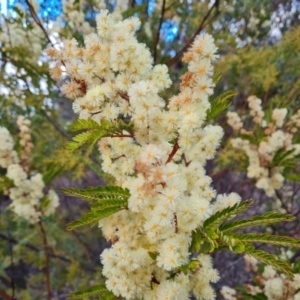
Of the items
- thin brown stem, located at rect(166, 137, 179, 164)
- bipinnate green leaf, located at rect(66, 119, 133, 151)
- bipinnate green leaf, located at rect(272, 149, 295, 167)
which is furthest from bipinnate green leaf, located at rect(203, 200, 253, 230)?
bipinnate green leaf, located at rect(272, 149, 295, 167)

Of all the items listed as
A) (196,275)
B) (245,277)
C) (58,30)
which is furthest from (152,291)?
(245,277)

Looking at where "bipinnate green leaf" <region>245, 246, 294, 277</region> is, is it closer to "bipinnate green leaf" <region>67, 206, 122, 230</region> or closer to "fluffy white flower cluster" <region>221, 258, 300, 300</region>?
"bipinnate green leaf" <region>67, 206, 122, 230</region>

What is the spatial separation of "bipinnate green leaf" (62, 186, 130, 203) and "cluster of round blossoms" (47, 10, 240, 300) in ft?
0.10

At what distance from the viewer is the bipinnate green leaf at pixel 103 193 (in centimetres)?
93

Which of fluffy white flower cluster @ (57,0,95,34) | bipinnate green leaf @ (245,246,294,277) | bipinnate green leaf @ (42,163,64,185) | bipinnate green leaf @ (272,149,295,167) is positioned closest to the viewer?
bipinnate green leaf @ (245,246,294,277)

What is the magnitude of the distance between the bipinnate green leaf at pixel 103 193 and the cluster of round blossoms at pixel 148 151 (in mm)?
30

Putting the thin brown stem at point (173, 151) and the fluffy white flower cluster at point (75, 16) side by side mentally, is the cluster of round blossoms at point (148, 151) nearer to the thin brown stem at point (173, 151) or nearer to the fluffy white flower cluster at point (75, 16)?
the thin brown stem at point (173, 151)

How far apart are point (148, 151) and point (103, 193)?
0.19 metres

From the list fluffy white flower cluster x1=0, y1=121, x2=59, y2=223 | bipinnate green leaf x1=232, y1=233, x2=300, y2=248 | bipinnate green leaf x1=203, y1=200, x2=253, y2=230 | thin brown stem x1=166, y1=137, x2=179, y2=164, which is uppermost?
fluffy white flower cluster x1=0, y1=121, x2=59, y2=223

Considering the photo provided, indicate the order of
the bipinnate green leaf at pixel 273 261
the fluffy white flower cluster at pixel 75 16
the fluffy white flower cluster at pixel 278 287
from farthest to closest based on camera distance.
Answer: the fluffy white flower cluster at pixel 75 16, the fluffy white flower cluster at pixel 278 287, the bipinnate green leaf at pixel 273 261

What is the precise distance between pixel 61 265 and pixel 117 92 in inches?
102

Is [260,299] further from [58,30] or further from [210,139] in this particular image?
[58,30]

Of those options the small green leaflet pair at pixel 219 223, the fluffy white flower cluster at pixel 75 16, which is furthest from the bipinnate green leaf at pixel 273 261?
the fluffy white flower cluster at pixel 75 16

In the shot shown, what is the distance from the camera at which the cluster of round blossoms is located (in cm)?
85
